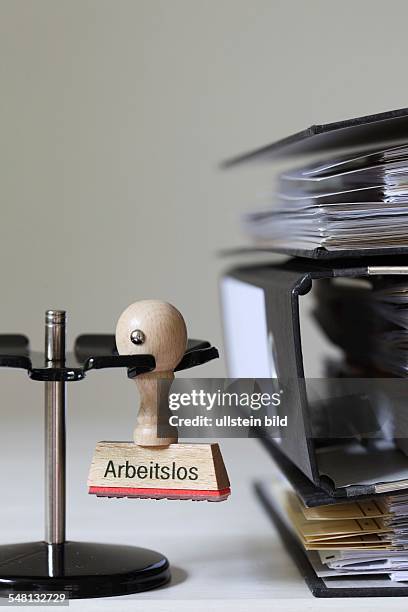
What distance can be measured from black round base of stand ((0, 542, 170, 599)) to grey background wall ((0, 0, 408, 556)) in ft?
5.00

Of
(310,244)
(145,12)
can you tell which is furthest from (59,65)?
(310,244)

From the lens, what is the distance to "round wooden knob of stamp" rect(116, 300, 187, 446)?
87cm

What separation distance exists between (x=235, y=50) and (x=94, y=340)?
164 cm

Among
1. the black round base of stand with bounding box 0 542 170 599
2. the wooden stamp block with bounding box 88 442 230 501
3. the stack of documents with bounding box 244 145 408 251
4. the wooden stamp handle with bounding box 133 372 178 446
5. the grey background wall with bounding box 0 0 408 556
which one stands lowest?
the black round base of stand with bounding box 0 542 170 599

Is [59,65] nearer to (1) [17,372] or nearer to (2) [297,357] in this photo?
(1) [17,372]

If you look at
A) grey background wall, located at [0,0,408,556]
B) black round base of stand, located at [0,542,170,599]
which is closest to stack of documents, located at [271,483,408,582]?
black round base of stand, located at [0,542,170,599]

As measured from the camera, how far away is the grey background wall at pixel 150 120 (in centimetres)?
253

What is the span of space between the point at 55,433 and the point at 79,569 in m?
0.11

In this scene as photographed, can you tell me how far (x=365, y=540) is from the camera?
37.6 inches

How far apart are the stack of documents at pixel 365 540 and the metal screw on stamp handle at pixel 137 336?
0.70 ft

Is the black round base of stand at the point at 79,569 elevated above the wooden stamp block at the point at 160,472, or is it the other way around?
the wooden stamp block at the point at 160,472

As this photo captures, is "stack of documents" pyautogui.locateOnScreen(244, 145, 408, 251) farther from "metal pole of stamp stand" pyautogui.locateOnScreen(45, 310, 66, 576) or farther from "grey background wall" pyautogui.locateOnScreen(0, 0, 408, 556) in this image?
"grey background wall" pyautogui.locateOnScreen(0, 0, 408, 556)

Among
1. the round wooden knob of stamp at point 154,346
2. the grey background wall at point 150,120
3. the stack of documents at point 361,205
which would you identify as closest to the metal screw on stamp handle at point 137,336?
the round wooden knob of stamp at point 154,346

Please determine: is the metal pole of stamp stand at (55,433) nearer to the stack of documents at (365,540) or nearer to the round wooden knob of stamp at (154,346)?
the round wooden knob of stamp at (154,346)
